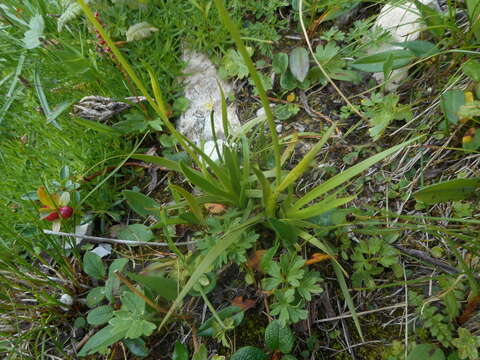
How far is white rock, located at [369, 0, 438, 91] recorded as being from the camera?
151 cm

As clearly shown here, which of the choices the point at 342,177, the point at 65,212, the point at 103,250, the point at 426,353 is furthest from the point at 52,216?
the point at 426,353

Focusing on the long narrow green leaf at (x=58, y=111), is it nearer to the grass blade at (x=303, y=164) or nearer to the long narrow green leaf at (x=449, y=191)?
the grass blade at (x=303, y=164)

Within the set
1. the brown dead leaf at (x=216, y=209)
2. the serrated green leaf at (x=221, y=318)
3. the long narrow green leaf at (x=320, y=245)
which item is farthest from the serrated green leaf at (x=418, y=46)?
the serrated green leaf at (x=221, y=318)

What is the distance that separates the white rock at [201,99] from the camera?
1748 millimetres

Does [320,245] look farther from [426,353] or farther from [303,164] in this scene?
[426,353]

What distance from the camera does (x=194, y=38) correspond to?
187 cm

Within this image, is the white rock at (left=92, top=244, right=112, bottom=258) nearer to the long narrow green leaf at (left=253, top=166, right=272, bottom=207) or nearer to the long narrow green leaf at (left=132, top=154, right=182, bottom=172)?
the long narrow green leaf at (left=132, top=154, right=182, bottom=172)

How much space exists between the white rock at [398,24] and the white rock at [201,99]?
73 cm

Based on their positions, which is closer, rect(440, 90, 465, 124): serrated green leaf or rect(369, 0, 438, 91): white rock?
rect(440, 90, 465, 124): serrated green leaf

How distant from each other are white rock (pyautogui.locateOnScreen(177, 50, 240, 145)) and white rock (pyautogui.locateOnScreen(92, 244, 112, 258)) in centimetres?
64

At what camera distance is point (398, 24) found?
5.20 feet

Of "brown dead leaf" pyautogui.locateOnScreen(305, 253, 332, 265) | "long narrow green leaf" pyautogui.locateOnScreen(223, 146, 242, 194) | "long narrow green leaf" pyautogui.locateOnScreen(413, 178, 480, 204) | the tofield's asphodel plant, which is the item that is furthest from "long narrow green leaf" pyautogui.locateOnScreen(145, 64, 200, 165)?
"long narrow green leaf" pyautogui.locateOnScreen(413, 178, 480, 204)

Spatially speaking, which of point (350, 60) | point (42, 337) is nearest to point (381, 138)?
point (350, 60)

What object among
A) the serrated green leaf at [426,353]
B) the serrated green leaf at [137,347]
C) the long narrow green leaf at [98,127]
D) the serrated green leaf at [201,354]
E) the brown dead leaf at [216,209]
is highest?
the long narrow green leaf at [98,127]
